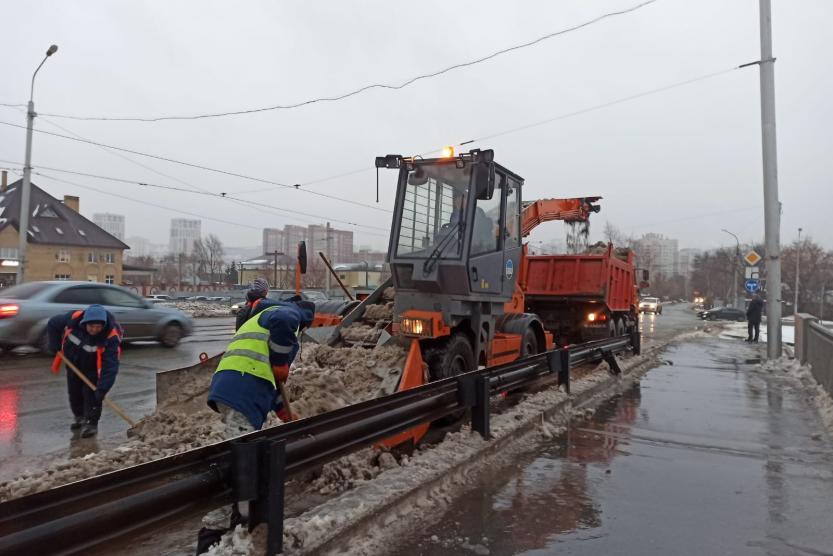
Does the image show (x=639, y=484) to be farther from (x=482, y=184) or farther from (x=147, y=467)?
(x=147, y=467)

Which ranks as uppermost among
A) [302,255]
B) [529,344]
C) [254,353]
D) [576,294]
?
[302,255]

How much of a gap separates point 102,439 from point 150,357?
6431 millimetres

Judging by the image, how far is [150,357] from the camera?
1200 centimetres

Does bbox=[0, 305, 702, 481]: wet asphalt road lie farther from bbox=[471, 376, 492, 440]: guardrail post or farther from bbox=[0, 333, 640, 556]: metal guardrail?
bbox=[471, 376, 492, 440]: guardrail post

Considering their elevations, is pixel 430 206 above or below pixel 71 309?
above

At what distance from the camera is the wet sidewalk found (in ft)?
12.5

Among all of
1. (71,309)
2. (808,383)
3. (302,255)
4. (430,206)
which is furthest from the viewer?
(71,309)

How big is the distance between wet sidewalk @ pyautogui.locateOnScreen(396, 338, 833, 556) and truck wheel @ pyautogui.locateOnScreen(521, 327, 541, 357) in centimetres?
133

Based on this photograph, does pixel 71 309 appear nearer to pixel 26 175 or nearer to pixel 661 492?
pixel 661 492

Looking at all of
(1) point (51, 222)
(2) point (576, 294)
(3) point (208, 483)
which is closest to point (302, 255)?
(3) point (208, 483)

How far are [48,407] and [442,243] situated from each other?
A: 5.42m

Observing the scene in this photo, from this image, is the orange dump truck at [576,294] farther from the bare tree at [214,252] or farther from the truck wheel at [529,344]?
the bare tree at [214,252]

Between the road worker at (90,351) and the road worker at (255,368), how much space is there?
2.81m

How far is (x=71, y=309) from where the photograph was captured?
37.4ft
